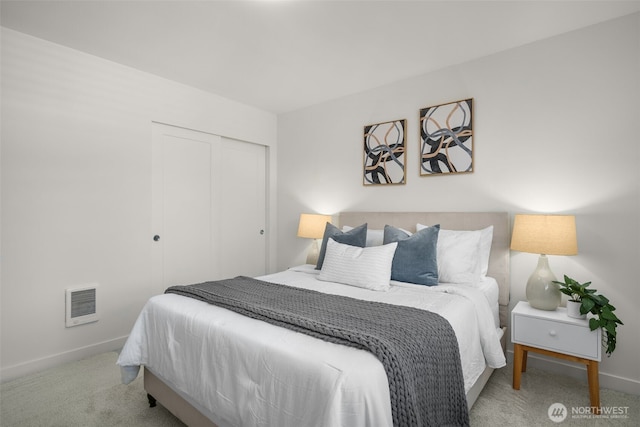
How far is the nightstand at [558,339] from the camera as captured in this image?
2.00m

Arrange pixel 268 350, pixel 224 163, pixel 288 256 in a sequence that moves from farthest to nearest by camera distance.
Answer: pixel 288 256 < pixel 224 163 < pixel 268 350

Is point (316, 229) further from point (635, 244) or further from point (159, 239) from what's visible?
point (635, 244)

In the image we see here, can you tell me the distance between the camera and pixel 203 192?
3693 mm

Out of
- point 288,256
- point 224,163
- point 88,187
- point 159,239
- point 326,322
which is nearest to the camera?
point 326,322

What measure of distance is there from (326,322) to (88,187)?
8.12 feet

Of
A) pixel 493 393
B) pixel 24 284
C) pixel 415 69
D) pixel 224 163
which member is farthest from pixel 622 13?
pixel 24 284

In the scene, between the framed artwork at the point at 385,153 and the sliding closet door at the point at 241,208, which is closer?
the framed artwork at the point at 385,153

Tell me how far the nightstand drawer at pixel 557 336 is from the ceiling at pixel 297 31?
6.71 ft

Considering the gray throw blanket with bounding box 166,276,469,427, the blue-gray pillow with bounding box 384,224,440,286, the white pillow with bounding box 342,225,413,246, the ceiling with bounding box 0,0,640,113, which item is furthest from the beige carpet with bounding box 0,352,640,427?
the ceiling with bounding box 0,0,640,113

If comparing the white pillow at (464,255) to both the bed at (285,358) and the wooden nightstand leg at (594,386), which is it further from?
the wooden nightstand leg at (594,386)

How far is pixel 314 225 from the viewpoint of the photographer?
369cm

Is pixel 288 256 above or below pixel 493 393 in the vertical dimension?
above

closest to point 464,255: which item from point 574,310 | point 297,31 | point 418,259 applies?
point 418,259

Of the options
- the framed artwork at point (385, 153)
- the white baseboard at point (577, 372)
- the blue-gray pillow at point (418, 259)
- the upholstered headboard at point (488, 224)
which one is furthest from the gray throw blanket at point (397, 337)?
the framed artwork at point (385, 153)
